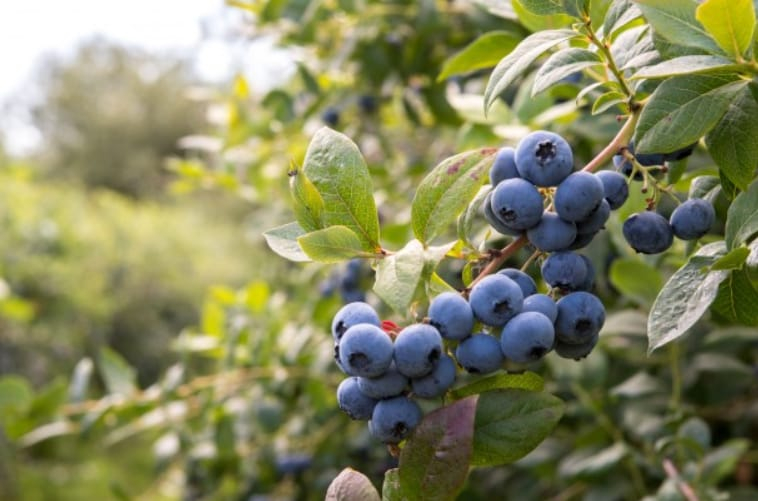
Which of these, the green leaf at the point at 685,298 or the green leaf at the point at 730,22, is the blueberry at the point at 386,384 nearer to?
the green leaf at the point at 685,298

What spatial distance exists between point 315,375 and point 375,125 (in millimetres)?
558

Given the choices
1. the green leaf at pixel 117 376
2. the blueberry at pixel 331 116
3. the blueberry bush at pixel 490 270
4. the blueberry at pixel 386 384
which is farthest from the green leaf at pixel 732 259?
the green leaf at pixel 117 376

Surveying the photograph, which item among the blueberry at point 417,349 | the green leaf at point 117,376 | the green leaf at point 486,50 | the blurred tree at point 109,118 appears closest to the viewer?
the blueberry at point 417,349

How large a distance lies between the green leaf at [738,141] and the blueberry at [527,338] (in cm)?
19

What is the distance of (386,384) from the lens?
53cm

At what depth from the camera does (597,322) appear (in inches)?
21.4

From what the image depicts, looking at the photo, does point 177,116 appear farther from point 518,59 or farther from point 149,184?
point 518,59

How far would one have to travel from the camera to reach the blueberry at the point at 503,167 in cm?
57

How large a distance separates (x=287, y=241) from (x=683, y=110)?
0.30 meters

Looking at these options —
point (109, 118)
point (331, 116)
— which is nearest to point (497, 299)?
point (331, 116)

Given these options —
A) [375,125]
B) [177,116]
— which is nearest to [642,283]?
[375,125]

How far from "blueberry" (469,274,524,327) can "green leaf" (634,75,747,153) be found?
5.5 inches

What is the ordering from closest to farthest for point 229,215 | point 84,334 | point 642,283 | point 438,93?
point 642,283
point 438,93
point 84,334
point 229,215

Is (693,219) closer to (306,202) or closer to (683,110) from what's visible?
(683,110)
